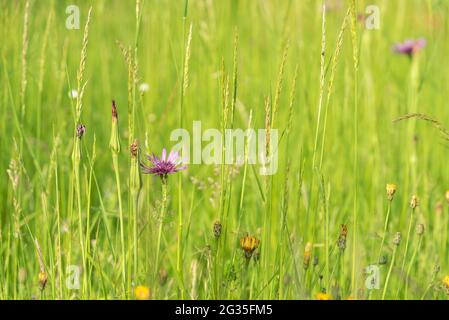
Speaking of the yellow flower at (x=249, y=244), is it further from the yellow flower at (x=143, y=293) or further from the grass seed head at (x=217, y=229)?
the yellow flower at (x=143, y=293)

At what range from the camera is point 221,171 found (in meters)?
0.99

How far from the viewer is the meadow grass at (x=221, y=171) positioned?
104 centimetres

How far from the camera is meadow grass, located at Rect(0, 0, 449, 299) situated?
1.04 m

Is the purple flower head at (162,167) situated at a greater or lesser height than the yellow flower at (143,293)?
greater

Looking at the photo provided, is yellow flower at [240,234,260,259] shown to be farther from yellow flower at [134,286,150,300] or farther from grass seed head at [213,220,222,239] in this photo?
yellow flower at [134,286,150,300]

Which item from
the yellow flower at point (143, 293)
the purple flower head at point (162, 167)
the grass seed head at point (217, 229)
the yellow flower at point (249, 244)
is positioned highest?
the purple flower head at point (162, 167)

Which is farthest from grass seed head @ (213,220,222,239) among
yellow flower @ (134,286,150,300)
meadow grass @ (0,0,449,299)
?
yellow flower @ (134,286,150,300)

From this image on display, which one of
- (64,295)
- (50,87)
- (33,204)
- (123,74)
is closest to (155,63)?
(123,74)

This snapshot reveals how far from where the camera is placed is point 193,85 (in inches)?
85.7

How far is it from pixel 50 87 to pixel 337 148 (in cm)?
88

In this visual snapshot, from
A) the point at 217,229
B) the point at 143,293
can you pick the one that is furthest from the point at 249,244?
the point at 143,293

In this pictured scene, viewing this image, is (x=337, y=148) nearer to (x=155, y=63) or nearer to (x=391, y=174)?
(x=391, y=174)

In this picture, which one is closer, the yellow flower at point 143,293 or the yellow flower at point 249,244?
the yellow flower at point 143,293

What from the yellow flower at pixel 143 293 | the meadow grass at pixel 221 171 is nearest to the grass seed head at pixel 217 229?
the meadow grass at pixel 221 171
